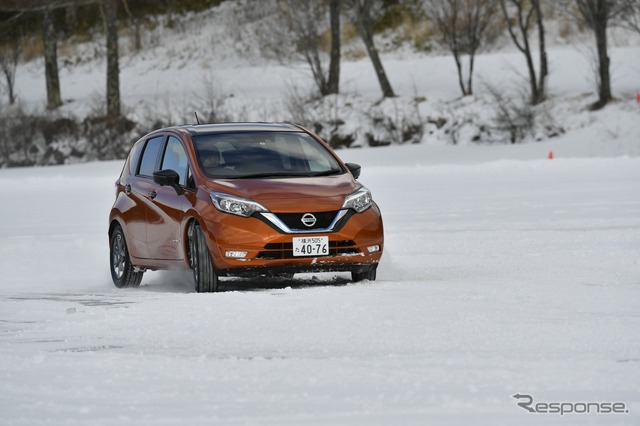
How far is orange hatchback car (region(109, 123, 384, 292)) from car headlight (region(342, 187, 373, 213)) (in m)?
0.01

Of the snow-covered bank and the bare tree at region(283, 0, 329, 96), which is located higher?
the bare tree at region(283, 0, 329, 96)

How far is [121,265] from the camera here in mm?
13352

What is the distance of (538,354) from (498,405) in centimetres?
144

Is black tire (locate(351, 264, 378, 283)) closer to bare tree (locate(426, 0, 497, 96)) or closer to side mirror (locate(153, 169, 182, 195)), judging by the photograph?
side mirror (locate(153, 169, 182, 195))

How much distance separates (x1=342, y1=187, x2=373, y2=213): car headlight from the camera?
11.3 m

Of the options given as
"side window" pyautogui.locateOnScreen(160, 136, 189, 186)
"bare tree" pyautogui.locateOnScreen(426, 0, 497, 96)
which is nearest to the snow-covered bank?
"side window" pyautogui.locateOnScreen(160, 136, 189, 186)

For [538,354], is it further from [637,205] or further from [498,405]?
[637,205]

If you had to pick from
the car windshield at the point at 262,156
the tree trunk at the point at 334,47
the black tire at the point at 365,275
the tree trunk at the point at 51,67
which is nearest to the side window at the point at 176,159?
the car windshield at the point at 262,156

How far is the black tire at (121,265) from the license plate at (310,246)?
9.11 feet

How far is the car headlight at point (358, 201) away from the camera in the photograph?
11.3 meters

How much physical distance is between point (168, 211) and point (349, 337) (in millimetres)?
4108

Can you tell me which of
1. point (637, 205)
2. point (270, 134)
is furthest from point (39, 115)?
point (270, 134)

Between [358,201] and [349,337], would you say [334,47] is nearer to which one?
[358,201]

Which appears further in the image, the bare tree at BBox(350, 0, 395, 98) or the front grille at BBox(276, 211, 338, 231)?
the bare tree at BBox(350, 0, 395, 98)
